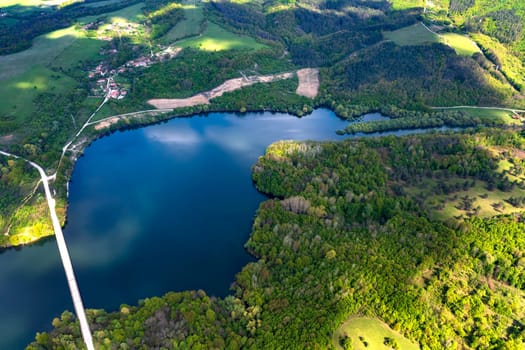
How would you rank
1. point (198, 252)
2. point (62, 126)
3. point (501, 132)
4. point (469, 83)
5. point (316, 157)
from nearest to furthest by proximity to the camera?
point (198, 252) → point (316, 157) → point (501, 132) → point (62, 126) → point (469, 83)

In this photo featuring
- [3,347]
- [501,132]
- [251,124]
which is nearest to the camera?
[3,347]

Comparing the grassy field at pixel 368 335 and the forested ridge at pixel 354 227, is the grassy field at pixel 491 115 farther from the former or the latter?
the grassy field at pixel 368 335

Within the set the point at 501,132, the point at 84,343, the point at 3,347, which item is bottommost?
the point at 3,347

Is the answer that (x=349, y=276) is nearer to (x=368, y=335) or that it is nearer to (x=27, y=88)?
(x=368, y=335)

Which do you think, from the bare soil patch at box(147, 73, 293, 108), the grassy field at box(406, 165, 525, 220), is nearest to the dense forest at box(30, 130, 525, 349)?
the grassy field at box(406, 165, 525, 220)

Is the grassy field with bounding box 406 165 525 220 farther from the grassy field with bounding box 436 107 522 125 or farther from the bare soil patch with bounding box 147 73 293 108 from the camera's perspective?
the bare soil patch with bounding box 147 73 293 108

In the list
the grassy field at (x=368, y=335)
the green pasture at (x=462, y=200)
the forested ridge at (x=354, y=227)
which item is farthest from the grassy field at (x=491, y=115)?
the grassy field at (x=368, y=335)

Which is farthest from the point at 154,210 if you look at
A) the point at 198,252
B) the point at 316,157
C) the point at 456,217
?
the point at 456,217

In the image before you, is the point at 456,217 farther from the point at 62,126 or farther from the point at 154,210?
the point at 62,126
